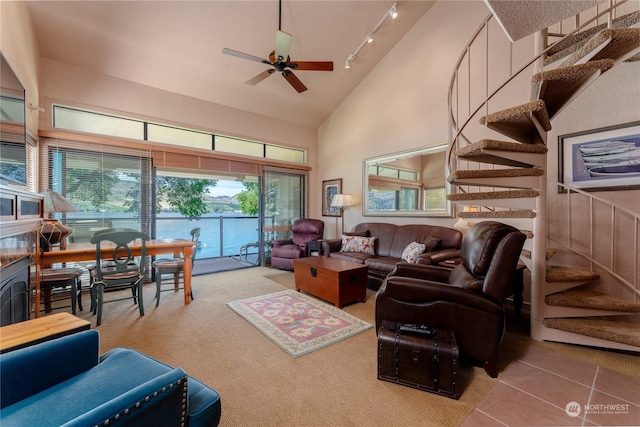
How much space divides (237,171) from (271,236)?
5.15 feet

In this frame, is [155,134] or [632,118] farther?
[155,134]

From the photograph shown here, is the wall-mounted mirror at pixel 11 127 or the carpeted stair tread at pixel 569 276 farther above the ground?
the wall-mounted mirror at pixel 11 127

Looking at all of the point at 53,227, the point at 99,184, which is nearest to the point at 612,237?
the point at 53,227

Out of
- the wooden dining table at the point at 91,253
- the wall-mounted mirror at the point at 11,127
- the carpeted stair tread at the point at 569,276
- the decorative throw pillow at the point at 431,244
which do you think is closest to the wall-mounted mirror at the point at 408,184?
the decorative throw pillow at the point at 431,244

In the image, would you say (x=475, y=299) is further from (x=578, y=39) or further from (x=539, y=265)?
(x=578, y=39)

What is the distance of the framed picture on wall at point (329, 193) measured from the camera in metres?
5.75

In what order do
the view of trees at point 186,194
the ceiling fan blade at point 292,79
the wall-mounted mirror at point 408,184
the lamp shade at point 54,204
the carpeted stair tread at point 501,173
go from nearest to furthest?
the carpeted stair tread at point 501,173 < the lamp shade at point 54,204 < the ceiling fan blade at point 292,79 < the wall-mounted mirror at point 408,184 < the view of trees at point 186,194

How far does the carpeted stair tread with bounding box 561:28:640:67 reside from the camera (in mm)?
1554

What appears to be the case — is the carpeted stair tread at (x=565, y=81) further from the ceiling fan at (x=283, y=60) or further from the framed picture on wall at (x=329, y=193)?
the framed picture on wall at (x=329, y=193)

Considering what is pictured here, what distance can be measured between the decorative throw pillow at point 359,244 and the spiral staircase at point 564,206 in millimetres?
1815

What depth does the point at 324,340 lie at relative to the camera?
2.31m

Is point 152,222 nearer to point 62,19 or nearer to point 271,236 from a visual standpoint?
point 271,236

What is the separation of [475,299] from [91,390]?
2.10 meters

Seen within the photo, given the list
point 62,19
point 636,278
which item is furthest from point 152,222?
point 636,278
